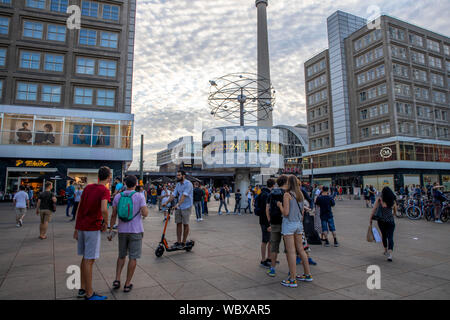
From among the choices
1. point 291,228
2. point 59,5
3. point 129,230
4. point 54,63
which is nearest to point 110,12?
point 59,5

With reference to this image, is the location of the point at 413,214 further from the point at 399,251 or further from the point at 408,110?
the point at 408,110

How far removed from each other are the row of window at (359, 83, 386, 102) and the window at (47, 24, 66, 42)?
153ft

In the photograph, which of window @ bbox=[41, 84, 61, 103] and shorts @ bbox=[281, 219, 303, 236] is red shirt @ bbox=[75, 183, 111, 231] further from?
window @ bbox=[41, 84, 61, 103]

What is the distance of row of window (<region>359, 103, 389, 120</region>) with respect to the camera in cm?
4543

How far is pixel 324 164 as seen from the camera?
55219 millimetres

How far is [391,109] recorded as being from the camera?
144 feet

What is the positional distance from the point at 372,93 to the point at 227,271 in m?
51.8

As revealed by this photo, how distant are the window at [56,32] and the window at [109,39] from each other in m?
3.62

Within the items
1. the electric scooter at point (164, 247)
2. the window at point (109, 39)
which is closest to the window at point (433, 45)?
the window at point (109, 39)

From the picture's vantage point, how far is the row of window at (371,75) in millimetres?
46094

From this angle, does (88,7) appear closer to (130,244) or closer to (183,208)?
(183,208)

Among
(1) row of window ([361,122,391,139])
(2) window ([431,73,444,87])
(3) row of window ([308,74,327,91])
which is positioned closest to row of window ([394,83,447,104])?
(2) window ([431,73,444,87])

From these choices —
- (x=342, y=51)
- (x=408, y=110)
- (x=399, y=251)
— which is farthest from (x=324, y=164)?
(x=399, y=251)

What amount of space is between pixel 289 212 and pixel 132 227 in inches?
107
